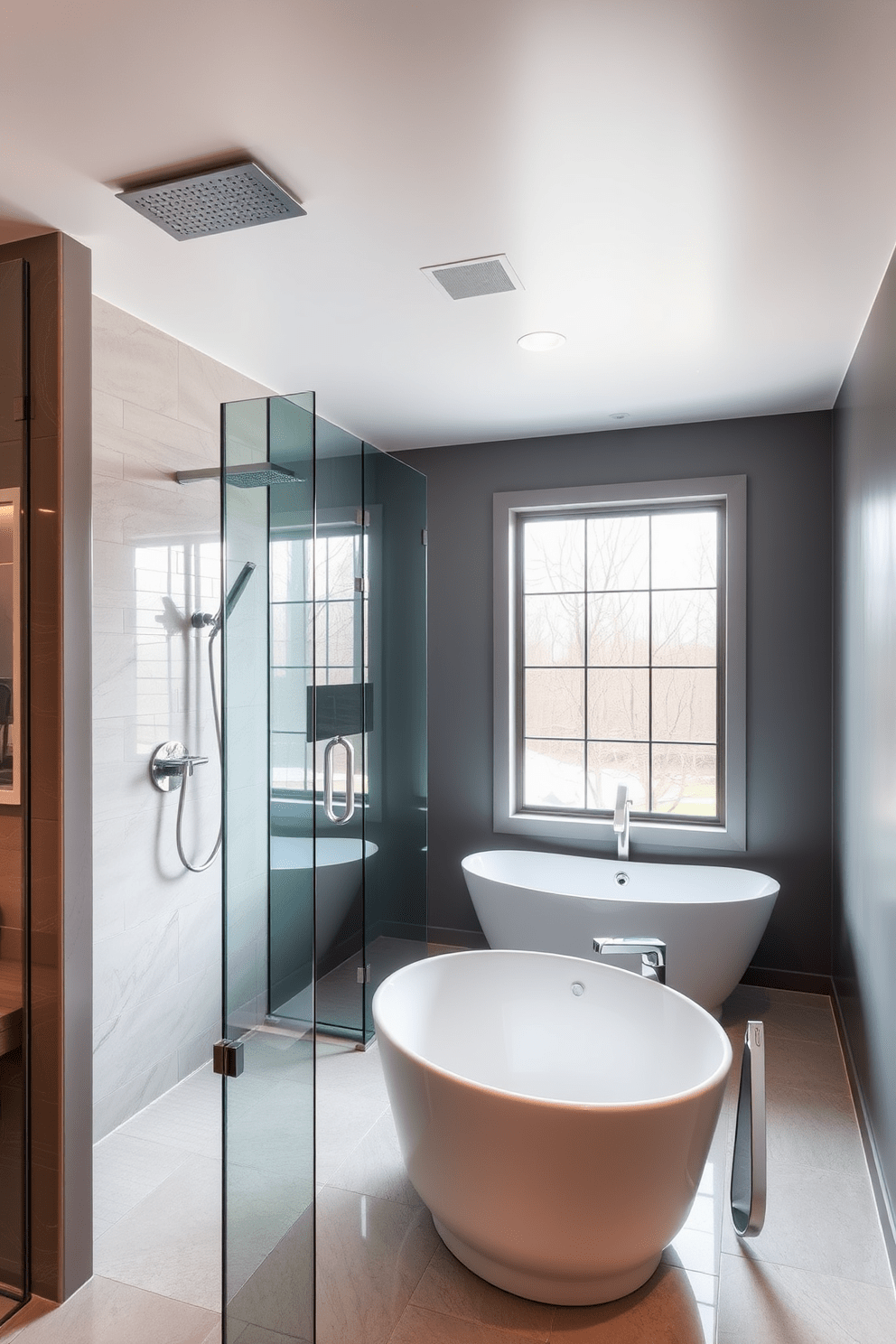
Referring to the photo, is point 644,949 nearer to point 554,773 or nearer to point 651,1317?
point 651,1317

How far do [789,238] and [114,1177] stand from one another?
10.6 feet

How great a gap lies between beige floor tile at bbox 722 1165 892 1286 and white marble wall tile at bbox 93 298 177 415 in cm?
301

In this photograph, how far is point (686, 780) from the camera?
4039 millimetres

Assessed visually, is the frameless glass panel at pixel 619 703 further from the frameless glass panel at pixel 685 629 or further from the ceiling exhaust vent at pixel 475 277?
the ceiling exhaust vent at pixel 475 277

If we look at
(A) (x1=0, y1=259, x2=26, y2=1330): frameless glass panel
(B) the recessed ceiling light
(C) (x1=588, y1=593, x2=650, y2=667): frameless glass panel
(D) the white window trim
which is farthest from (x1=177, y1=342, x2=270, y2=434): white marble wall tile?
(C) (x1=588, y1=593, x2=650, y2=667): frameless glass panel

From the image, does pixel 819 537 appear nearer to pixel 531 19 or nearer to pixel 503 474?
pixel 503 474

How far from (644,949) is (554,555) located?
86.9 inches

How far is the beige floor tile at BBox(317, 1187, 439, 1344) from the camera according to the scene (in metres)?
1.94

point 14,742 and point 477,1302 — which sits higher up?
point 14,742

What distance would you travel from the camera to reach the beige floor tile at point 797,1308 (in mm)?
1903

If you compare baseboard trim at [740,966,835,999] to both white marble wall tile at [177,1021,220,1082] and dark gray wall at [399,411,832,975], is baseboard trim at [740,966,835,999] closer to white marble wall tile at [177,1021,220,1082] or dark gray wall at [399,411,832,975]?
dark gray wall at [399,411,832,975]

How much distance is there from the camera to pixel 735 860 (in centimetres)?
384

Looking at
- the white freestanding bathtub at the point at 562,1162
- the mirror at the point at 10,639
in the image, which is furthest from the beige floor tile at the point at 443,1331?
the mirror at the point at 10,639

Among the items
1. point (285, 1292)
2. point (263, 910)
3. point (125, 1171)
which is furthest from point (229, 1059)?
point (125, 1171)
